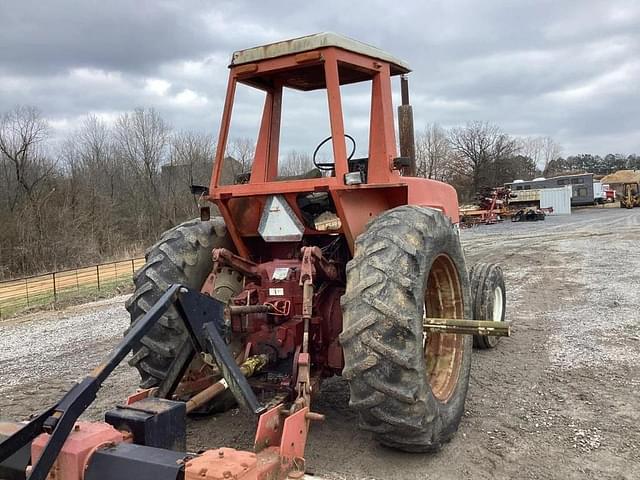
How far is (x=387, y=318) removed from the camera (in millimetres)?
3314

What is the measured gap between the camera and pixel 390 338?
3318 millimetres

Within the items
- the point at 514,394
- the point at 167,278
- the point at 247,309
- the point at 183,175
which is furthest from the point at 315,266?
the point at 183,175

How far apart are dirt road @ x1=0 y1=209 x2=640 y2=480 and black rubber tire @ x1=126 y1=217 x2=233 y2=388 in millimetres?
681

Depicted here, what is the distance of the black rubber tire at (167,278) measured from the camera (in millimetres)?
4129

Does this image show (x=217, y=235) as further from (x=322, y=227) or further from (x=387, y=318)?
(x=387, y=318)

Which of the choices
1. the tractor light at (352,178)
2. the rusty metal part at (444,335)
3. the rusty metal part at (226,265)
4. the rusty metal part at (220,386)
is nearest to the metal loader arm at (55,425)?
the rusty metal part at (220,386)

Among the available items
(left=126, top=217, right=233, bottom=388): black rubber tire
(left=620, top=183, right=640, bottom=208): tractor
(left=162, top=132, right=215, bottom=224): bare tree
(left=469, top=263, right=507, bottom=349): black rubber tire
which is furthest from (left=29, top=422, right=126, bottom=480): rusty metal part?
(left=620, top=183, right=640, bottom=208): tractor

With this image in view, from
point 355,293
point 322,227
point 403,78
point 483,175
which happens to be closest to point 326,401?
point 322,227

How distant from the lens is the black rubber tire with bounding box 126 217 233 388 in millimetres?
Result: 4129

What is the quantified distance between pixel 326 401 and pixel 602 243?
54.3 ft

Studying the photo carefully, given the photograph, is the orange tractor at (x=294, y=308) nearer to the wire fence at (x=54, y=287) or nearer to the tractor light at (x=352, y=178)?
the tractor light at (x=352, y=178)

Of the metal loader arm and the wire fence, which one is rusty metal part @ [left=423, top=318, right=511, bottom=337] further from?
the wire fence

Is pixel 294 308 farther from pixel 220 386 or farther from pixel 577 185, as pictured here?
pixel 577 185

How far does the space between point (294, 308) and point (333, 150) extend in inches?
45.7
